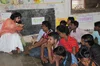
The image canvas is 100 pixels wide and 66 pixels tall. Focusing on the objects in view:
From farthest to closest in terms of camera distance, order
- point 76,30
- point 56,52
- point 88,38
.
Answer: point 76,30, point 88,38, point 56,52

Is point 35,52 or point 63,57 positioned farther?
point 35,52

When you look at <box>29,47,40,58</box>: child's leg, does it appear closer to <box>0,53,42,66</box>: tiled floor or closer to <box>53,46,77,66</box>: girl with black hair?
<box>0,53,42,66</box>: tiled floor

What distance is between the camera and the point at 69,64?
478 centimetres

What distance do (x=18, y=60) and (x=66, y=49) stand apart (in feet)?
4.82

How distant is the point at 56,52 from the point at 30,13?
3.75 meters

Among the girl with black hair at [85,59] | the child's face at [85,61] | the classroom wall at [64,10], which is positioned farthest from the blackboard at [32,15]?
the child's face at [85,61]

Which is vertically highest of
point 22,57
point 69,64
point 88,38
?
point 88,38

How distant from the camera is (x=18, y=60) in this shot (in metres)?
6.25

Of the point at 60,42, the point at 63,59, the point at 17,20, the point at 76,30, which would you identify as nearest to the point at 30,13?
the point at 17,20

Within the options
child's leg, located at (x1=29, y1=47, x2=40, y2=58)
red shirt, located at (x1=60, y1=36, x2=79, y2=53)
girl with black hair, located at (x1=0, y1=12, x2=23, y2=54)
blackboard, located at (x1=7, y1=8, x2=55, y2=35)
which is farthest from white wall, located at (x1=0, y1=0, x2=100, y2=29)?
red shirt, located at (x1=60, y1=36, x2=79, y2=53)

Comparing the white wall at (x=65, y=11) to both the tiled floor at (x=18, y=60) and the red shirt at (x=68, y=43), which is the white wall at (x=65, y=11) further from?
the red shirt at (x=68, y=43)

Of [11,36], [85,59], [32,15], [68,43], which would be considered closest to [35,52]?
[11,36]

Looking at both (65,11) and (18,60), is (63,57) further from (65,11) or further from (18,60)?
(65,11)

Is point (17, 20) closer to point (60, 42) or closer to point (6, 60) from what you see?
point (6, 60)
